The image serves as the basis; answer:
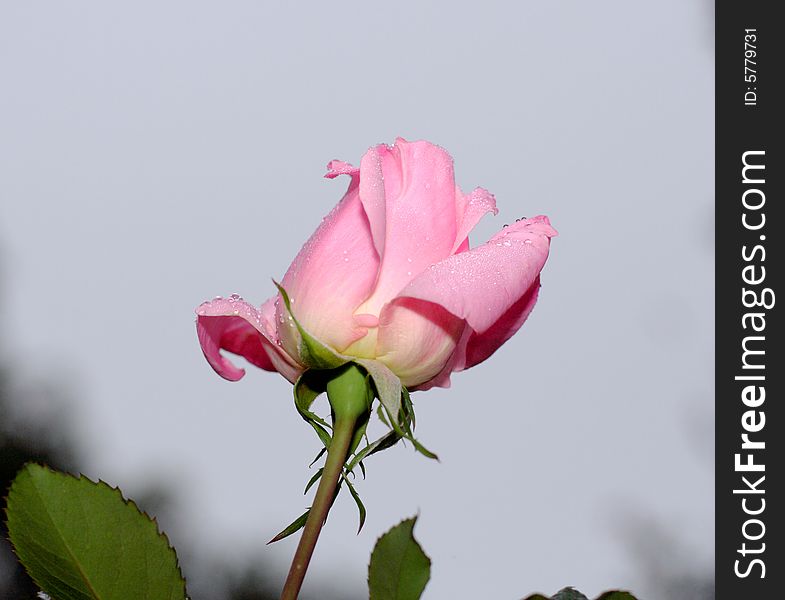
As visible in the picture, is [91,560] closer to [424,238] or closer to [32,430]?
[424,238]

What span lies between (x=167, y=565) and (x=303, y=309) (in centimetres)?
6

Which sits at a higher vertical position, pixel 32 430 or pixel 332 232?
pixel 332 232

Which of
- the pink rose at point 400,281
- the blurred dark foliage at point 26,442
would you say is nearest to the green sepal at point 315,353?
the pink rose at point 400,281

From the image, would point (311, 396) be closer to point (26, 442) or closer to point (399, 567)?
point (399, 567)

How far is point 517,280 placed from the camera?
0.60 ft

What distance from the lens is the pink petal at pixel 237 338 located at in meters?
0.20

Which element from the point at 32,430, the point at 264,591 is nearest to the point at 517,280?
the point at 264,591

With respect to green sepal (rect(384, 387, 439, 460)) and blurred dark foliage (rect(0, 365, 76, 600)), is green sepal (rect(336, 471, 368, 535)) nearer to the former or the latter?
green sepal (rect(384, 387, 439, 460))

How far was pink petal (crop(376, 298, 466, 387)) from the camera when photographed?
187mm

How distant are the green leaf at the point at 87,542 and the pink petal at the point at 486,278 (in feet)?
0.21

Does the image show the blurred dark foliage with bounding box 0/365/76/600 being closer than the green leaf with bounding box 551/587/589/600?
No

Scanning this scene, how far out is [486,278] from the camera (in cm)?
18

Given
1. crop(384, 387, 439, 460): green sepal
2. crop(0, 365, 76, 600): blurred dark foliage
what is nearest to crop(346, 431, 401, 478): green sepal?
crop(384, 387, 439, 460): green sepal
